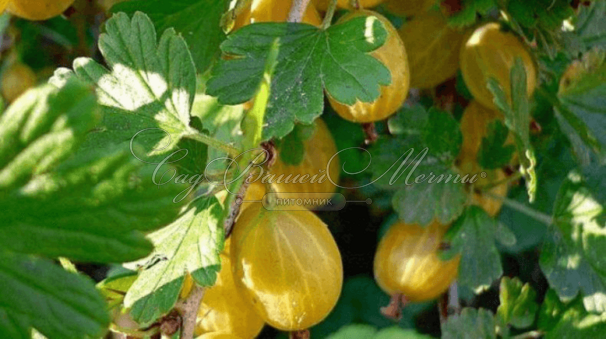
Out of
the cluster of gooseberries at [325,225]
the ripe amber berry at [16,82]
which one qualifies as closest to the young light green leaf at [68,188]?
the cluster of gooseberries at [325,225]

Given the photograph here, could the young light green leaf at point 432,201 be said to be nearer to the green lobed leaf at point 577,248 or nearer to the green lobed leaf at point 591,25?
the green lobed leaf at point 577,248

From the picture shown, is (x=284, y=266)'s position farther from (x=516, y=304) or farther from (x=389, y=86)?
(x=516, y=304)

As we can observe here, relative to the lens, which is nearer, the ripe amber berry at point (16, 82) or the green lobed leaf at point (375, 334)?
the green lobed leaf at point (375, 334)

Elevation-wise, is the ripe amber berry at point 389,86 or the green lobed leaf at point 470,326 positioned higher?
the ripe amber berry at point 389,86

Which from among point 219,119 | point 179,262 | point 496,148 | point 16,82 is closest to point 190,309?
point 179,262

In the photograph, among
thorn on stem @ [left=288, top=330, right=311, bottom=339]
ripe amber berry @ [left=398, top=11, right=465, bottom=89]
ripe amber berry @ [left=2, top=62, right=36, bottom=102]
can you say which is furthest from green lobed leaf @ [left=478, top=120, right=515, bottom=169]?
ripe amber berry @ [left=2, top=62, right=36, bottom=102]

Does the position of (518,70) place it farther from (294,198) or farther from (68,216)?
(68,216)

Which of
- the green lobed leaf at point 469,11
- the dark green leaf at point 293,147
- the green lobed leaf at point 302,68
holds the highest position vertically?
the green lobed leaf at point 302,68

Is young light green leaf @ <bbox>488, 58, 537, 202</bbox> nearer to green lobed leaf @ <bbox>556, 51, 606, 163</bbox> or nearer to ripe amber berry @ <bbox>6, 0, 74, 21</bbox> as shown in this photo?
green lobed leaf @ <bbox>556, 51, 606, 163</bbox>
